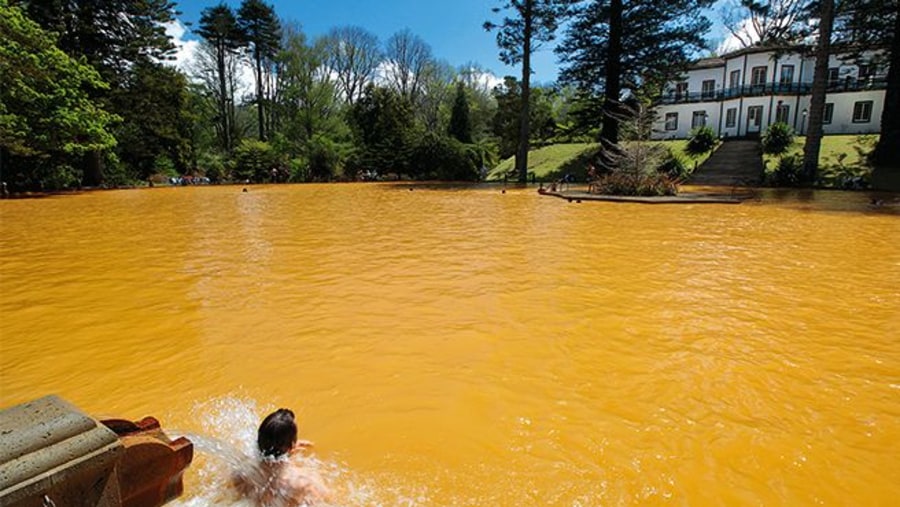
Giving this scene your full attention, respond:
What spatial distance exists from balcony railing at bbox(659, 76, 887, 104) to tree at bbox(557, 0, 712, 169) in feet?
52.6

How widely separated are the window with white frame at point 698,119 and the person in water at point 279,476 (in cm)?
4677

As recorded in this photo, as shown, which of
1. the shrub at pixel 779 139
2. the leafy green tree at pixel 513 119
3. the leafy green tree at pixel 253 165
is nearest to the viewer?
the shrub at pixel 779 139

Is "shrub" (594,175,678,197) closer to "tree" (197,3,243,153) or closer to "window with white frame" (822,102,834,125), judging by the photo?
"window with white frame" (822,102,834,125)

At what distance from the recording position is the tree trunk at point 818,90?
19.6 metres

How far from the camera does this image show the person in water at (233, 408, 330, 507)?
7.82 ft

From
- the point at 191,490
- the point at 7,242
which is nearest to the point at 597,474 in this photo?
the point at 191,490

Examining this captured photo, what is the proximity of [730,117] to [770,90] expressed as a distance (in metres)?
3.28

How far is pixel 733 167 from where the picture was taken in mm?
27859

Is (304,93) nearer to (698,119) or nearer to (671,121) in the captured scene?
(671,121)

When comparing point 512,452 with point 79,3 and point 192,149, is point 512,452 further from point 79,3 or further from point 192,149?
point 192,149

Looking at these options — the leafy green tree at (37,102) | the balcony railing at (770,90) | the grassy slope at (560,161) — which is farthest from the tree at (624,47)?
the leafy green tree at (37,102)

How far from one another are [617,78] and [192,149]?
30.0 m

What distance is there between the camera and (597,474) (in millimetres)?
2492

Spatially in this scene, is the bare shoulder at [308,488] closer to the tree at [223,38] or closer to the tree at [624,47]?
the tree at [624,47]
